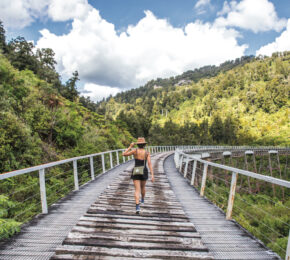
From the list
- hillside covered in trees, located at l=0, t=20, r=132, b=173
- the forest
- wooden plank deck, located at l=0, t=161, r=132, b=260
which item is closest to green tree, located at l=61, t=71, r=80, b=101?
the forest

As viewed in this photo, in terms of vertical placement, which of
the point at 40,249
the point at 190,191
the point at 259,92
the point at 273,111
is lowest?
the point at 190,191

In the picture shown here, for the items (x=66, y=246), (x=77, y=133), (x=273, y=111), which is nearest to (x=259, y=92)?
(x=273, y=111)

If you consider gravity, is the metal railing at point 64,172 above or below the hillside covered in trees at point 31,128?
below

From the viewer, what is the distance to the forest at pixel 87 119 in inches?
A: 372

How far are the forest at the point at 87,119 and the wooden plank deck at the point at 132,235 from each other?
1235 millimetres

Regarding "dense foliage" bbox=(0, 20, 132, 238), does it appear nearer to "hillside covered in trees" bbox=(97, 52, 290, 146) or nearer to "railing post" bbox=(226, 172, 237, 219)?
"railing post" bbox=(226, 172, 237, 219)

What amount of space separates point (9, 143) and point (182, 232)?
918 cm

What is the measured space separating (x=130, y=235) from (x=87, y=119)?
23.9m

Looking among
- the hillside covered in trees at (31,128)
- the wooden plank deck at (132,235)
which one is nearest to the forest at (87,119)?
the hillside covered in trees at (31,128)

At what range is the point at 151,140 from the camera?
66.9 m

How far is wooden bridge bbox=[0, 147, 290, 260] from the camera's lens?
299 centimetres

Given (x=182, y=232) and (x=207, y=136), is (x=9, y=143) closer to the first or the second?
(x=182, y=232)

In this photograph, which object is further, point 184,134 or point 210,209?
point 184,134

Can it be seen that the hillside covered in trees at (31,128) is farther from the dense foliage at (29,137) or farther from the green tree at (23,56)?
the green tree at (23,56)
